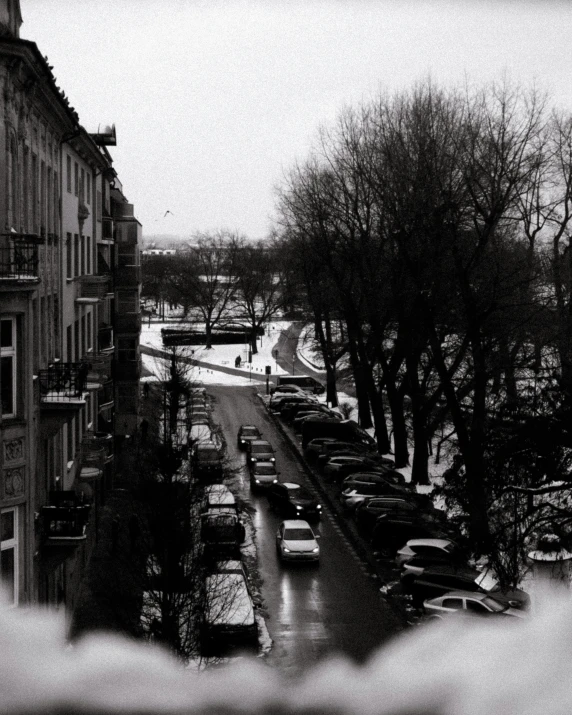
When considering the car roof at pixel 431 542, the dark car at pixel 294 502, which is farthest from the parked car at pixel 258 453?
the car roof at pixel 431 542

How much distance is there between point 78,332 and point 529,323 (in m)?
10.4

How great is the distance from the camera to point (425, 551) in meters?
18.0

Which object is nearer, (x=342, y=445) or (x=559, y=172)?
(x=342, y=445)

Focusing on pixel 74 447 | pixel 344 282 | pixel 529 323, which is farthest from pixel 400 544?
pixel 344 282

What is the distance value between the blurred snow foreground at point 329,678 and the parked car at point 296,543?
1761cm

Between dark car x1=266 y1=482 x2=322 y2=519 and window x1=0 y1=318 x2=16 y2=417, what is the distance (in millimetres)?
13912

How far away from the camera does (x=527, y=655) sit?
49.0 inches

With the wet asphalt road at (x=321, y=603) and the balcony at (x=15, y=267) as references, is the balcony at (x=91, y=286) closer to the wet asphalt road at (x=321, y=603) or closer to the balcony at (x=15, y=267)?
the wet asphalt road at (x=321, y=603)

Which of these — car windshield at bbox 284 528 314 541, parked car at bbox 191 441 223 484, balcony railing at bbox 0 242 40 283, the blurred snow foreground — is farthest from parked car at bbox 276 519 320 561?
the blurred snow foreground

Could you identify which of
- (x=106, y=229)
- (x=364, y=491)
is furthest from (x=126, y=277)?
(x=364, y=491)

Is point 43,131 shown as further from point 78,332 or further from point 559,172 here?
point 559,172

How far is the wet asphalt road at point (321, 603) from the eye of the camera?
12914 millimetres

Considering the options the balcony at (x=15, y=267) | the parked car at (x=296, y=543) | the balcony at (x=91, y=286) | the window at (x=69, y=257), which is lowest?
the parked car at (x=296, y=543)

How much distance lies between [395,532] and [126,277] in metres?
13.5
